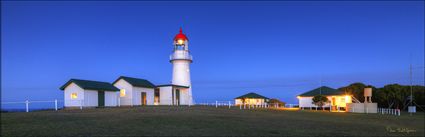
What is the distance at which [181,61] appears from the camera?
43750 mm

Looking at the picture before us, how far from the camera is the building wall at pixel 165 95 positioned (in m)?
40.3

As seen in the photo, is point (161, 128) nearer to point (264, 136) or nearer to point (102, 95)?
point (264, 136)

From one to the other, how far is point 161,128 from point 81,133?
111 inches

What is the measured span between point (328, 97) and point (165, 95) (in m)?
19.7

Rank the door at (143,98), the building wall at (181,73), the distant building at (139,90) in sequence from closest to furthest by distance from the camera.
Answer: the distant building at (139,90) < the door at (143,98) < the building wall at (181,73)

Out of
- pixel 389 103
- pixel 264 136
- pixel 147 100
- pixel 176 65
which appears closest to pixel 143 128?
→ pixel 264 136

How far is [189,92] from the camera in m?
44.6

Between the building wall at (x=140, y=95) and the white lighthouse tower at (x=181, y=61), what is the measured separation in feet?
17.5

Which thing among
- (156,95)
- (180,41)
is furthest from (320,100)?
(156,95)

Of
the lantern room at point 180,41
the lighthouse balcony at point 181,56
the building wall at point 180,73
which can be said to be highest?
the lantern room at point 180,41

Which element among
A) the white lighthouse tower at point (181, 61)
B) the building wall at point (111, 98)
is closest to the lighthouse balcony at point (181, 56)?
the white lighthouse tower at point (181, 61)

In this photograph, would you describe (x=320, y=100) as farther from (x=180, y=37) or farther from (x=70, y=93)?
(x=70, y=93)

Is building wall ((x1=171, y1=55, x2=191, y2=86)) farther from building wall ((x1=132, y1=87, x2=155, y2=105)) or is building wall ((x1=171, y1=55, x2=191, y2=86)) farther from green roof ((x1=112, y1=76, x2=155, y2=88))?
green roof ((x1=112, y1=76, x2=155, y2=88))

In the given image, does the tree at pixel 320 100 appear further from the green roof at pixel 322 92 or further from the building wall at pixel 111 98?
the building wall at pixel 111 98
